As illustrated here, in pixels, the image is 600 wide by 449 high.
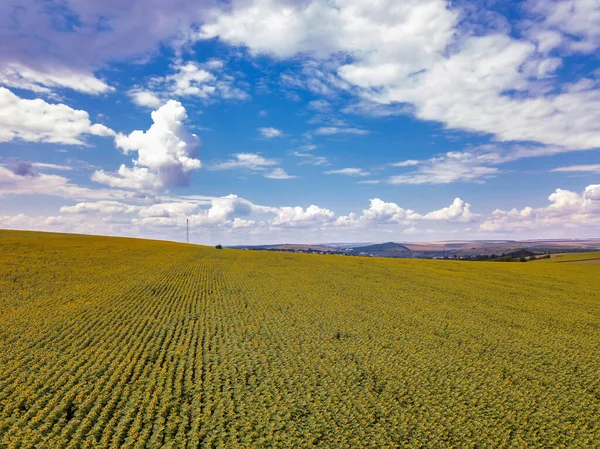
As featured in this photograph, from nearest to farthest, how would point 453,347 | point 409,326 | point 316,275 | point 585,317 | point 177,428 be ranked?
point 177,428 < point 453,347 < point 409,326 < point 585,317 < point 316,275

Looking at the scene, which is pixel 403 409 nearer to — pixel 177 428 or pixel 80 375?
pixel 177 428

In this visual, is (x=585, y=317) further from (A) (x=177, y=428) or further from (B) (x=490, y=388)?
(A) (x=177, y=428)

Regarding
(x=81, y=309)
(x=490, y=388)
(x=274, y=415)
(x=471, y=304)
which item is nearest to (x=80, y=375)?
(x=274, y=415)

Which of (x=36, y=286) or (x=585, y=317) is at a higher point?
(x=36, y=286)

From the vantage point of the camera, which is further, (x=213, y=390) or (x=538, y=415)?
(x=213, y=390)

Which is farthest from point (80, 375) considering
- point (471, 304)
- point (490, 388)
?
point (471, 304)

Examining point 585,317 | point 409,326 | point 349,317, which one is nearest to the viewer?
point 409,326
